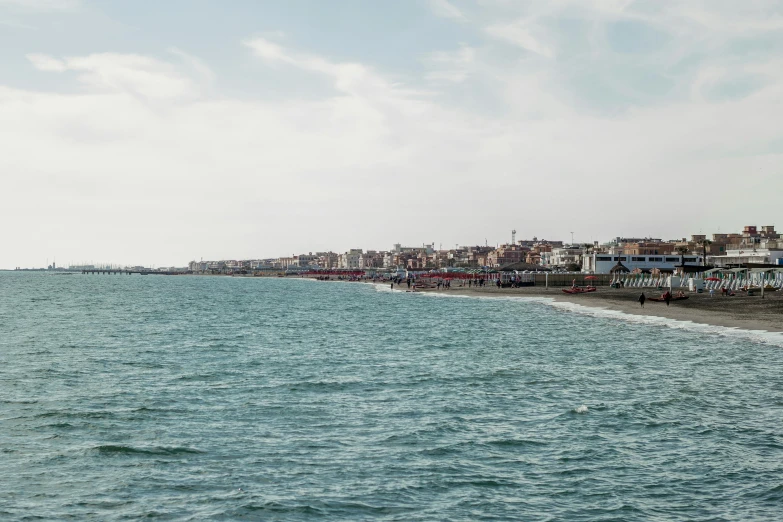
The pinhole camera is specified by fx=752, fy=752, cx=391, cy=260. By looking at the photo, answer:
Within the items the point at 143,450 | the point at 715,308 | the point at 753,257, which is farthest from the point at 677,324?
the point at 753,257

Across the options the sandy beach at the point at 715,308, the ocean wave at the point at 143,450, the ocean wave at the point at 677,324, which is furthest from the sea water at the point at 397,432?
the sandy beach at the point at 715,308

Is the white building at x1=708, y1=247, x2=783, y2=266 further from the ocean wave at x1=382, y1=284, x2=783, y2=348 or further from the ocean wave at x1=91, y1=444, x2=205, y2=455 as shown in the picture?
the ocean wave at x1=91, y1=444, x2=205, y2=455

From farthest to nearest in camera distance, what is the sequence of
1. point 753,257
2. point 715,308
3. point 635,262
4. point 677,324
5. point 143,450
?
point 753,257 < point 635,262 < point 715,308 < point 677,324 < point 143,450

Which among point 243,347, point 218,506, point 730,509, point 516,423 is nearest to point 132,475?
point 218,506

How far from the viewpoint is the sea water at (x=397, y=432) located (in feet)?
51.9

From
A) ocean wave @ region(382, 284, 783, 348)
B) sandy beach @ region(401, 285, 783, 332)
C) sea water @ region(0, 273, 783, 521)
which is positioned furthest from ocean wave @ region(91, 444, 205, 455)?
sandy beach @ region(401, 285, 783, 332)

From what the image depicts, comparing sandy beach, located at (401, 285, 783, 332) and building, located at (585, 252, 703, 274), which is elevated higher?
building, located at (585, 252, 703, 274)

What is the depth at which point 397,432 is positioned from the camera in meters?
21.5

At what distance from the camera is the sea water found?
15.8m

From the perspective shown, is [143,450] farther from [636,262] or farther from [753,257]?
[753,257]

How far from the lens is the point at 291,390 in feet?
94.6

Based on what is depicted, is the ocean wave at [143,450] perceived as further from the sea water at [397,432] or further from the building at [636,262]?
the building at [636,262]

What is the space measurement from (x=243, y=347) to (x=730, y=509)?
1344 inches

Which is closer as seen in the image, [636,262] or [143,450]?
[143,450]
